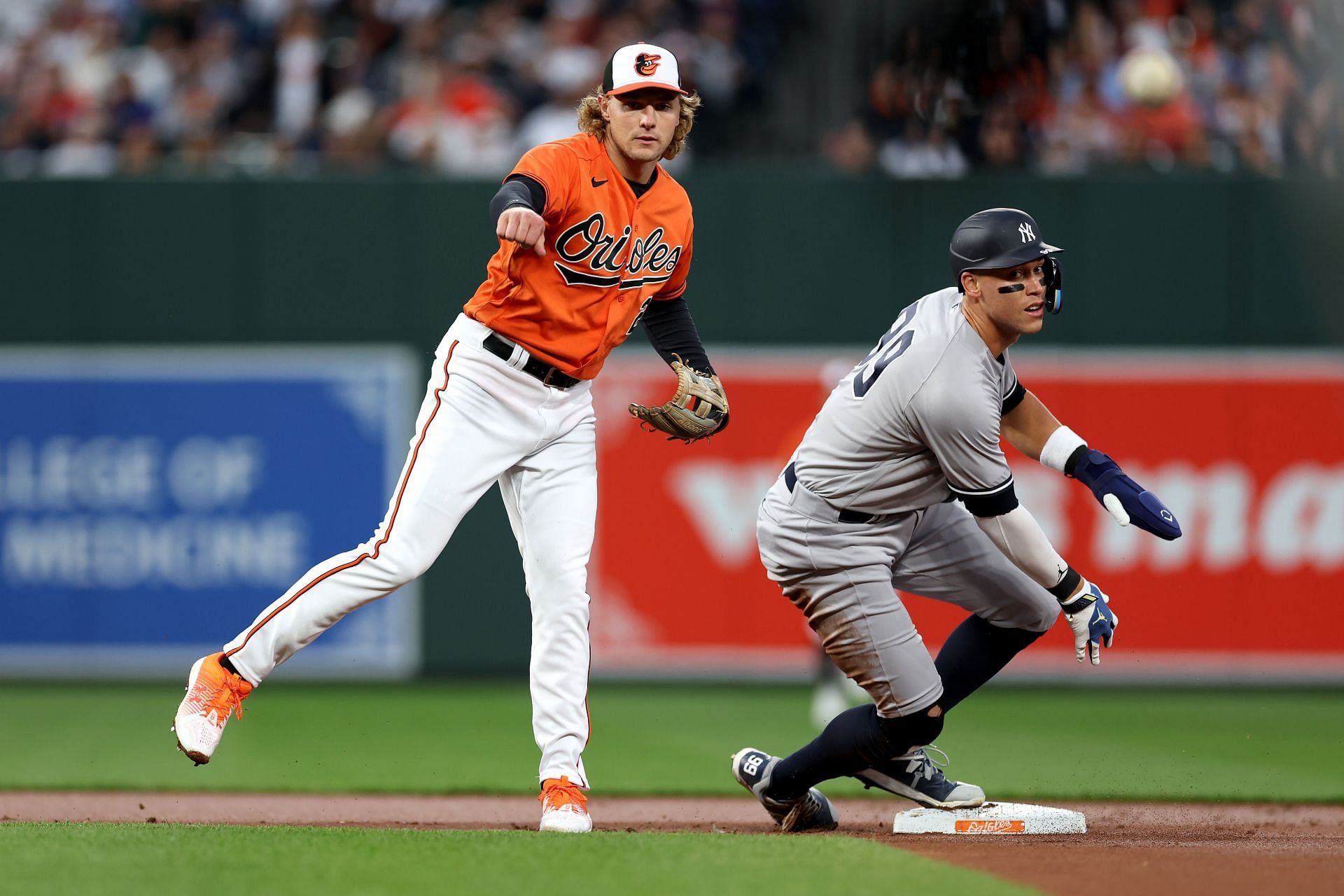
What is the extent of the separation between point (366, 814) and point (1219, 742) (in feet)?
13.8

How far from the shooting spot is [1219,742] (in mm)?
7879

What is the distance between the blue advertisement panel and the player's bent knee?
519 centimetres

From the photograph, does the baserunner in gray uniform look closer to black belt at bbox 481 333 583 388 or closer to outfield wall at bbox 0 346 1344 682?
black belt at bbox 481 333 583 388

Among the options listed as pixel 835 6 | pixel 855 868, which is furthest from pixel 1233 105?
pixel 855 868

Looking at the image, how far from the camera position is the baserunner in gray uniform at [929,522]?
4.67 metres

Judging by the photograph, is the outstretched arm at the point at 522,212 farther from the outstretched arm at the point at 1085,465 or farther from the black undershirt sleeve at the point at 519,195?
the outstretched arm at the point at 1085,465

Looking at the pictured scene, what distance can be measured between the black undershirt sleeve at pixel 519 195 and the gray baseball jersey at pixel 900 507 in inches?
42.5

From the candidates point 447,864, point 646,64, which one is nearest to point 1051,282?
point 646,64

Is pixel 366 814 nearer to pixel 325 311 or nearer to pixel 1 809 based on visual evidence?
pixel 1 809

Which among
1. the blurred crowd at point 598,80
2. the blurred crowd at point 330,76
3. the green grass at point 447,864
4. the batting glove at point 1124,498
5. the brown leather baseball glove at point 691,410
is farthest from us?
the blurred crowd at point 330,76

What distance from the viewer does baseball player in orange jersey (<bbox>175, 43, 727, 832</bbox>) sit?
4.74 metres

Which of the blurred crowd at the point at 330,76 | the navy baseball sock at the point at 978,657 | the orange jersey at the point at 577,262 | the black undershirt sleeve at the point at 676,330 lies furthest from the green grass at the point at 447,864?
the blurred crowd at the point at 330,76

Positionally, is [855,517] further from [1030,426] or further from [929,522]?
[1030,426]

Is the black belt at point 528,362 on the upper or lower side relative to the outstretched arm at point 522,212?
lower
